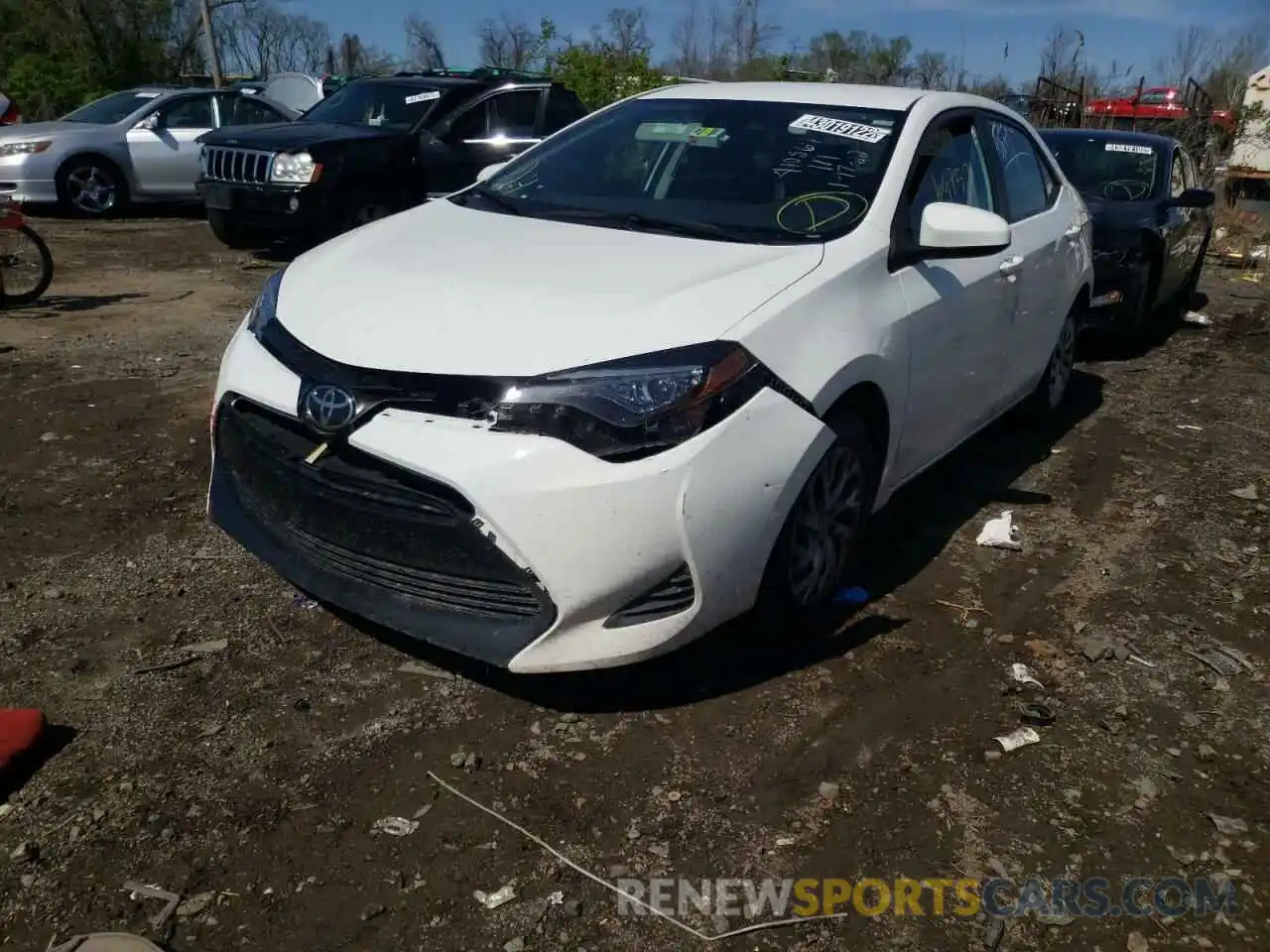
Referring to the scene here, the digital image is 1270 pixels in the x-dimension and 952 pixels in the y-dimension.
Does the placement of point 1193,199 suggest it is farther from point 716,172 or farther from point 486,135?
point 486,135

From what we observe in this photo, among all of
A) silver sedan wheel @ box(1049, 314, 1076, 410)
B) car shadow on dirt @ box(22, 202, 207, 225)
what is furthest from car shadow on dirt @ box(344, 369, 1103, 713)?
car shadow on dirt @ box(22, 202, 207, 225)

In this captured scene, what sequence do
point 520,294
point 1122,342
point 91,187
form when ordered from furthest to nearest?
point 91,187 < point 1122,342 < point 520,294

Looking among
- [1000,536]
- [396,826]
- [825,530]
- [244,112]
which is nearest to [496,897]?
[396,826]

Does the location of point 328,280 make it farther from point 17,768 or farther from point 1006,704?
point 1006,704

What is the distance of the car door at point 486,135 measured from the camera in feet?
33.2

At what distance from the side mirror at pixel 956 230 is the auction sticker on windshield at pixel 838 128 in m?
0.42

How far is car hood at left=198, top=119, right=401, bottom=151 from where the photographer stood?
918 cm

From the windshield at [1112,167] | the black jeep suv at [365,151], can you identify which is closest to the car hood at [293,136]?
the black jeep suv at [365,151]

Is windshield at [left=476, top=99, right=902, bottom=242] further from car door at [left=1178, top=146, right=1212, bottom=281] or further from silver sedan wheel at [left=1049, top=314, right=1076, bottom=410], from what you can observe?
car door at [left=1178, top=146, right=1212, bottom=281]

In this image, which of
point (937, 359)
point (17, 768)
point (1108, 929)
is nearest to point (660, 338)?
point (937, 359)

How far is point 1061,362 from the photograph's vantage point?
5.77 metres

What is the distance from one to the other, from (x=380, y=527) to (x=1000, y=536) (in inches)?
106

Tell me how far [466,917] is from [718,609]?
1013 mm

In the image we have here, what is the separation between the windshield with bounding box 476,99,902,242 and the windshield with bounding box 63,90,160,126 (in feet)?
34.5
